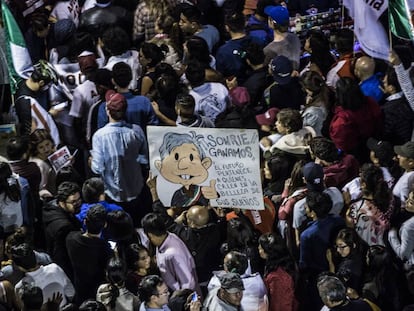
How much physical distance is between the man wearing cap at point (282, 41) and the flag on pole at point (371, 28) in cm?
111

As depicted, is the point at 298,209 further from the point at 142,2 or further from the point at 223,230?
the point at 142,2

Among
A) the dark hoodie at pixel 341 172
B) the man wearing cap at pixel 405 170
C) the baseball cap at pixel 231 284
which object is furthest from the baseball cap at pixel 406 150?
the baseball cap at pixel 231 284

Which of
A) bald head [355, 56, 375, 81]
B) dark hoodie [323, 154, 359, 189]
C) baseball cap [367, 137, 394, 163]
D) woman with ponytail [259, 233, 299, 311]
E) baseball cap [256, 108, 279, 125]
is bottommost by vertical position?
woman with ponytail [259, 233, 299, 311]

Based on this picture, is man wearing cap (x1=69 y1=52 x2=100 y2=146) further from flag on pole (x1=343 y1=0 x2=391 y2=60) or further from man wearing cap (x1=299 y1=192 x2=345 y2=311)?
man wearing cap (x1=299 y1=192 x2=345 y2=311)

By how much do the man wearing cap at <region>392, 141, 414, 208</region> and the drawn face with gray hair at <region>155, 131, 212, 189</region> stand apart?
1695 mm

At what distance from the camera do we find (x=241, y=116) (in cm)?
1239

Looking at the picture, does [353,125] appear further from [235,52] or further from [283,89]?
[235,52]

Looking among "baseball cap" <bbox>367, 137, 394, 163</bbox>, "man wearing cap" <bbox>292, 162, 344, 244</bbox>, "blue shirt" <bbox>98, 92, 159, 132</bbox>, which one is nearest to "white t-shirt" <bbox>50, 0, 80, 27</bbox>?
"blue shirt" <bbox>98, 92, 159, 132</bbox>

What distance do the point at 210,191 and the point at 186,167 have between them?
298 mm

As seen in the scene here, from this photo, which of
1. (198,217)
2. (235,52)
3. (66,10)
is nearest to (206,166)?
(198,217)

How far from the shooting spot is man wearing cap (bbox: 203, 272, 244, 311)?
33.3 feet

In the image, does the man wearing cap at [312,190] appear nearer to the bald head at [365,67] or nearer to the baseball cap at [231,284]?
the baseball cap at [231,284]

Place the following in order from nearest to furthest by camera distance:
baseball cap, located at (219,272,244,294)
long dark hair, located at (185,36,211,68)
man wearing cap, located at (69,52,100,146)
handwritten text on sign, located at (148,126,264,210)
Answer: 1. baseball cap, located at (219,272,244,294)
2. handwritten text on sign, located at (148,126,264,210)
3. man wearing cap, located at (69,52,100,146)
4. long dark hair, located at (185,36,211,68)

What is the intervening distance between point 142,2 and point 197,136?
3.71m
